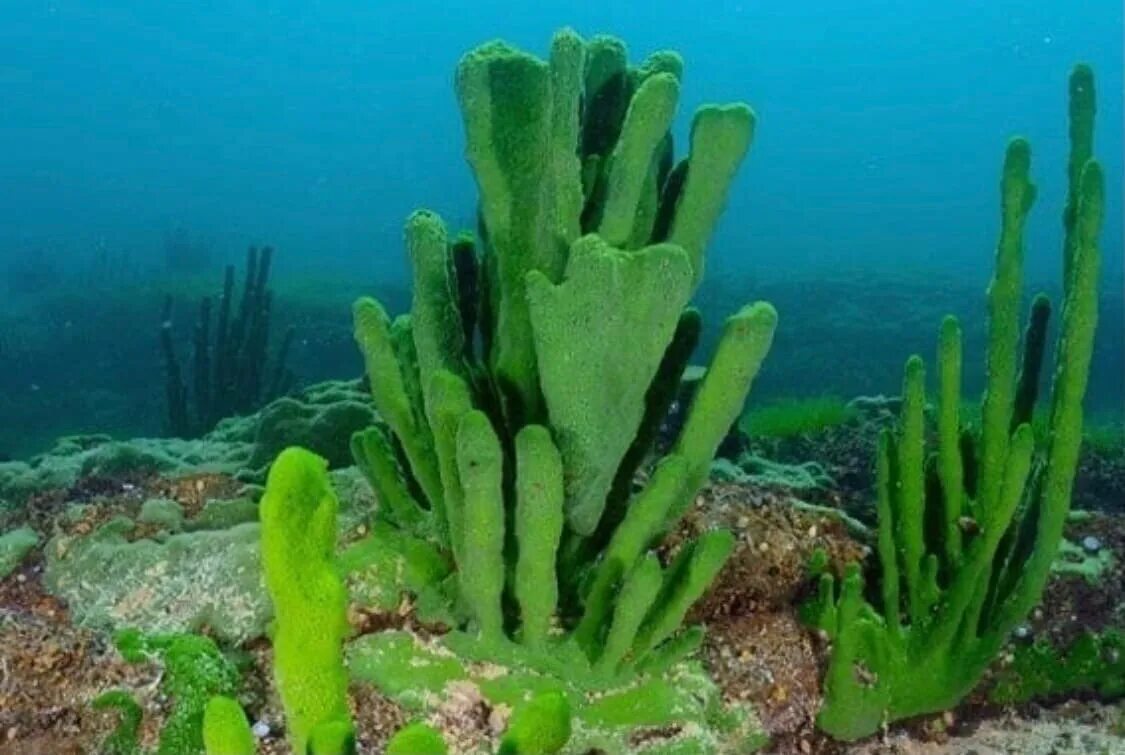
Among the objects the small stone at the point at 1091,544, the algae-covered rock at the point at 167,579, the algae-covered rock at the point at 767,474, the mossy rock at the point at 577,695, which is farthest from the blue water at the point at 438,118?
the algae-covered rock at the point at 167,579

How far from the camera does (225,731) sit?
176cm

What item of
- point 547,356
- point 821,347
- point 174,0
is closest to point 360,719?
point 547,356

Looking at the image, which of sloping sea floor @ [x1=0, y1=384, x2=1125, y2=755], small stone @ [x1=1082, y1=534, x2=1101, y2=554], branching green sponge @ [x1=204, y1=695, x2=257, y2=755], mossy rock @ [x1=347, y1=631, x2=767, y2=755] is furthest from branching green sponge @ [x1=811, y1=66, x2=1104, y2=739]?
branching green sponge @ [x1=204, y1=695, x2=257, y2=755]

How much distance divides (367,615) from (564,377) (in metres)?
1.05

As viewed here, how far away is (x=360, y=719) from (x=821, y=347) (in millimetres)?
14612

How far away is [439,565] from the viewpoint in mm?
2982

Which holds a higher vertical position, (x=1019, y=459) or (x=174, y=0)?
(x=174, y=0)

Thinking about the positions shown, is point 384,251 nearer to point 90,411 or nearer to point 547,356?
point 90,411

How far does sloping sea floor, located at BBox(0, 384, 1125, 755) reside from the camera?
2711mm

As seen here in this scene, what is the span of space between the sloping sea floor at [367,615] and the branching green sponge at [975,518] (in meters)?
0.17

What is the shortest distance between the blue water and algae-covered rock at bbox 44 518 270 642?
2168 centimetres

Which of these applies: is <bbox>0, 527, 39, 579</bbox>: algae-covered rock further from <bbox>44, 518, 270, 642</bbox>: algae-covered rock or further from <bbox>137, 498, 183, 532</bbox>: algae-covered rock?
<bbox>137, 498, 183, 532</bbox>: algae-covered rock

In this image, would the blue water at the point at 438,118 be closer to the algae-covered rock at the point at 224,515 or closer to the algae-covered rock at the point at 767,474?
the algae-covered rock at the point at 767,474

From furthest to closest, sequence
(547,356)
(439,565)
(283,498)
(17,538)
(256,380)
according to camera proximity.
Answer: (256,380) → (17,538) → (439,565) → (547,356) → (283,498)
